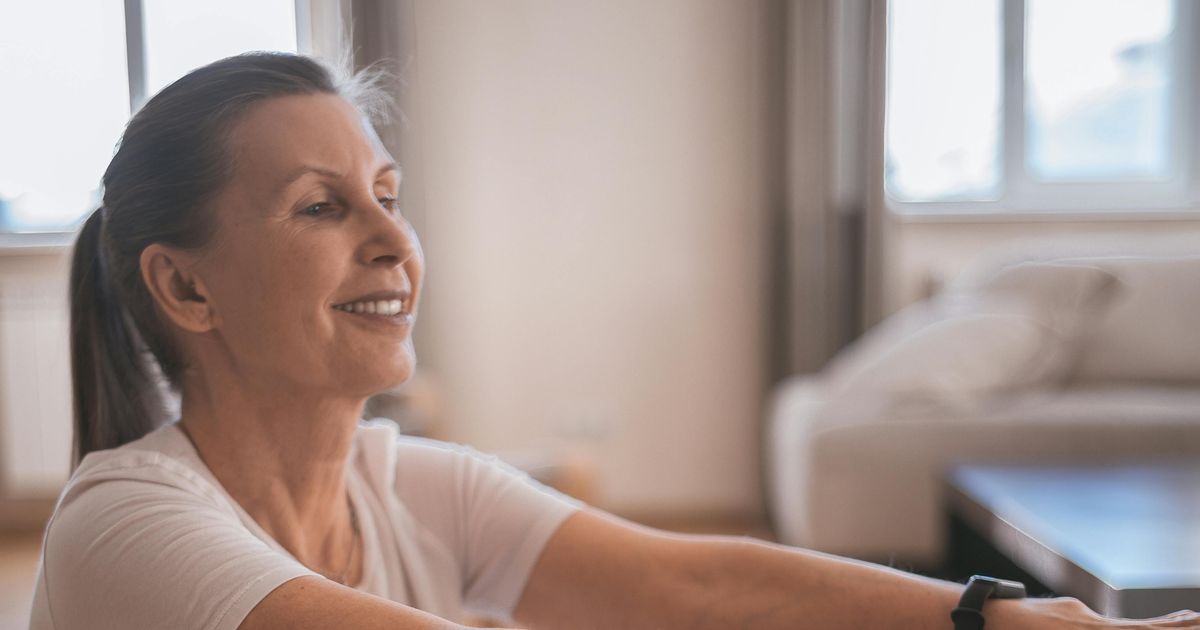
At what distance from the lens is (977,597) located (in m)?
0.89

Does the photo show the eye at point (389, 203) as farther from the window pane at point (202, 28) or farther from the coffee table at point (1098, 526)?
the window pane at point (202, 28)

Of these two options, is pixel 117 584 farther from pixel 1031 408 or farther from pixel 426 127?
pixel 426 127

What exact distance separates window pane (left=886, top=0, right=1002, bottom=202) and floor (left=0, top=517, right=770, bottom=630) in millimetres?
1448

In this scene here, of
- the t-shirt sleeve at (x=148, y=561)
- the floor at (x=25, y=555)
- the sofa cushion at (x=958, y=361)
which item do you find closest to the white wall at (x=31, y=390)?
the floor at (x=25, y=555)

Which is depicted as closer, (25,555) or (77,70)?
(25,555)

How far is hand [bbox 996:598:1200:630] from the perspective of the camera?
0.86 m

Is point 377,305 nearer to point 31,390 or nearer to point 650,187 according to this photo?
point 650,187

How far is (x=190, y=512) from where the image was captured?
29.9 inches

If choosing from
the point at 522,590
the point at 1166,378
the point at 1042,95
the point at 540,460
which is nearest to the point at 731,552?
the point at 522,590

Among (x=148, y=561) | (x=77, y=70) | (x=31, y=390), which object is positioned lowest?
(x=31, y=390)

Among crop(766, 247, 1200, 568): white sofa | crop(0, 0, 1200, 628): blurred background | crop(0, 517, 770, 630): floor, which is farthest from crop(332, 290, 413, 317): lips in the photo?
crop(0, 0, 1200, 628): blurred background

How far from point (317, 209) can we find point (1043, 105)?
3.81m

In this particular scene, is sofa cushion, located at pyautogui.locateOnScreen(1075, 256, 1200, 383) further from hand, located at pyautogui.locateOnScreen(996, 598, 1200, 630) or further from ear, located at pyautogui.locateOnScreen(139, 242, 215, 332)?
ear, located at pyautogui.locateOnScreen(139, 242, 215, 332)

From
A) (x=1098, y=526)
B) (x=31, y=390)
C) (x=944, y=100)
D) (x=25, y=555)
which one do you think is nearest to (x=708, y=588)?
(x=1098, y=526)
